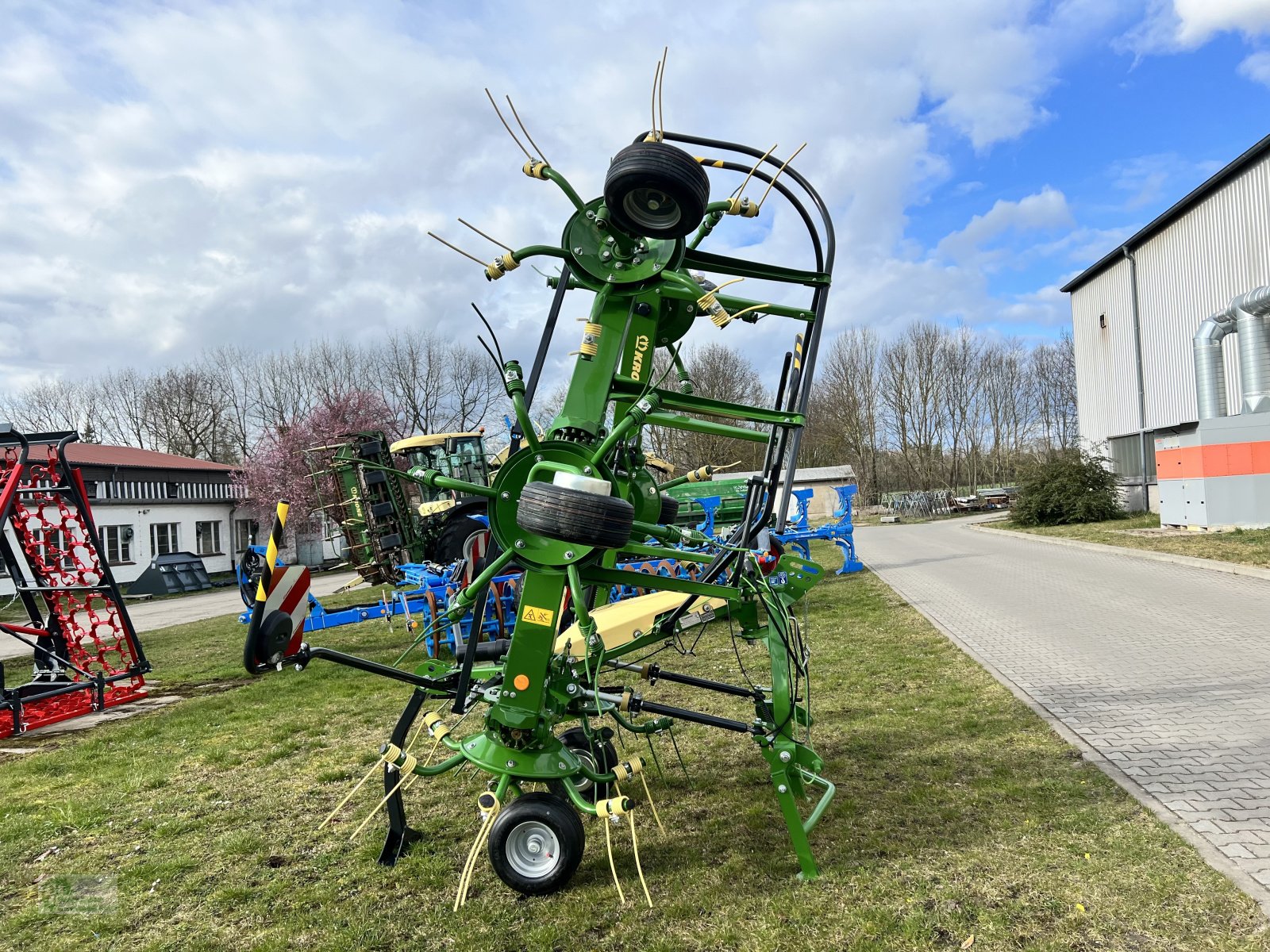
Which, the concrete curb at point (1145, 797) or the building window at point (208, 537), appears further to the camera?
the building window at point (208, 537)

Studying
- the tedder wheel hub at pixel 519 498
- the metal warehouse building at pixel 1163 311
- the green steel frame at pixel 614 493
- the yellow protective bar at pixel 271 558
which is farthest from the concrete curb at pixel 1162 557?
the yellow protective bar at pixel 271 558

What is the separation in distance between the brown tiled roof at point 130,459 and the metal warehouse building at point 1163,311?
35.0 meters

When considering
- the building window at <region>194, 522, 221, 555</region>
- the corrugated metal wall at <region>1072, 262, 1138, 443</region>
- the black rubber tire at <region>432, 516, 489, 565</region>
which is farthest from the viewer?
the building window at <region>194, 522, 221, 555</region>

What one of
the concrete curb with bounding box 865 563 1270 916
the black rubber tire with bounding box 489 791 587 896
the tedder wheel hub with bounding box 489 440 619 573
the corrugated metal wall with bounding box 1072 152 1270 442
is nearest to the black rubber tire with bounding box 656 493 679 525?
the tedder wheel hub with bounding box 489 440 619 573

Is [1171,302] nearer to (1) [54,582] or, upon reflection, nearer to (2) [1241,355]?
(2) [1241,355]

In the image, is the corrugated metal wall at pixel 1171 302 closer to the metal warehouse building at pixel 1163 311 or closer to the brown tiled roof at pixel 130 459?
the metal warehouse building at pixel 1163 311

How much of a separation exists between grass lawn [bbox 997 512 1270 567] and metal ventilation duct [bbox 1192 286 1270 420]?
362 cm

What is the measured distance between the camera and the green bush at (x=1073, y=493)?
27.6 metres

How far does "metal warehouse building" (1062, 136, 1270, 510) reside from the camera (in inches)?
914

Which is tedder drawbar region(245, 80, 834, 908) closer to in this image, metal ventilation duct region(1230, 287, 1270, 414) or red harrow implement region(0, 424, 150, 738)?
red harrow implement region(0, 424, 150, 738)

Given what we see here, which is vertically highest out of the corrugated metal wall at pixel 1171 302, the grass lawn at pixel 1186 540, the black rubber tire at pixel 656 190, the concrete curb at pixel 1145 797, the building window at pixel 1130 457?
the corrugated metal wall at pixel 1171 302

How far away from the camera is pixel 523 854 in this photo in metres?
3.74

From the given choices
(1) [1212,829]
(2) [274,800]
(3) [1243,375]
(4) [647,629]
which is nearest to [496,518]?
(4) [647,629]

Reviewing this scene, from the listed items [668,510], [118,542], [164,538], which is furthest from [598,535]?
[164,538]
